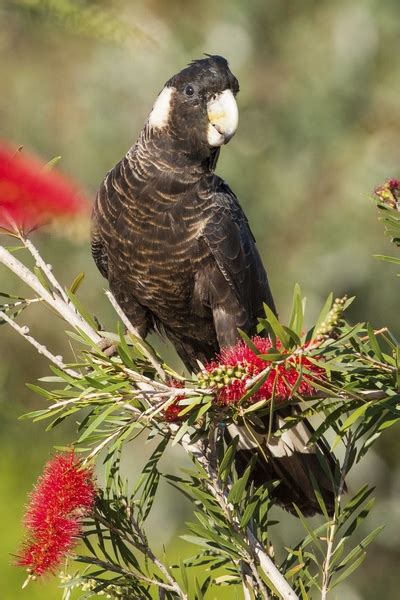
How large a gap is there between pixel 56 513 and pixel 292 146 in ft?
13.4

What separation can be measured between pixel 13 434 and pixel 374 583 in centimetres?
241

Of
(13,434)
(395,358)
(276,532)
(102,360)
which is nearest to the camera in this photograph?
(395,358)

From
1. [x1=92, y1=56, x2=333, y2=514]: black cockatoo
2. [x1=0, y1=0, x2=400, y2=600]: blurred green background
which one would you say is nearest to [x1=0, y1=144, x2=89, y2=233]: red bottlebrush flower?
[x1=92, y1=56, x2=333, y2=514]: black cockatoo

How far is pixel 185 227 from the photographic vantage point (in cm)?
229

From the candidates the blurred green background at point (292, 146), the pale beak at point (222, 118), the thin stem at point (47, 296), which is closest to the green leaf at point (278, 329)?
the thin stem at point (47, 296)

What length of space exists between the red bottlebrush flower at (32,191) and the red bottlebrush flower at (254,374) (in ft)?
0.98

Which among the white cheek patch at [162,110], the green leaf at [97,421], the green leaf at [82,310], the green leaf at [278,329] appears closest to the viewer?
the green leaf at [278,329]

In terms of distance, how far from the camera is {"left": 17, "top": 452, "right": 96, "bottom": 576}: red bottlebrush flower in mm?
1123

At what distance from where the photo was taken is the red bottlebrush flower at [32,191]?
1.21 metres

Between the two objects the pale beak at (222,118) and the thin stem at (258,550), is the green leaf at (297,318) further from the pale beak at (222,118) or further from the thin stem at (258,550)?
the pale beak at (222,118)

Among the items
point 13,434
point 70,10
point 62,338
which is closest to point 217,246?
point 70,10

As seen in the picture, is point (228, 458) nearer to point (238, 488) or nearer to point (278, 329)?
point (238, 488)

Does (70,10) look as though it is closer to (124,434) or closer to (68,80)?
(124,434)

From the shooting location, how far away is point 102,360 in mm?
1241
